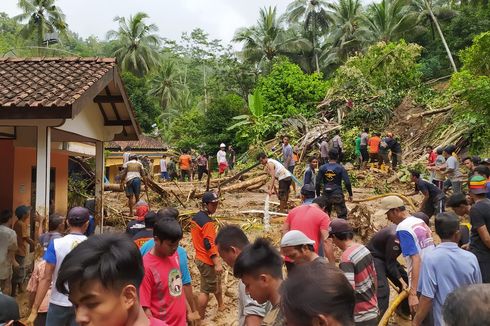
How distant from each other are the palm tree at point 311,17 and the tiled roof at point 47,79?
38361 millimetres

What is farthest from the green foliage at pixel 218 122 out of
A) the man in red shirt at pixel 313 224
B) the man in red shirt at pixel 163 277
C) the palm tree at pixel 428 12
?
the man in red shirt at pixel 163 277

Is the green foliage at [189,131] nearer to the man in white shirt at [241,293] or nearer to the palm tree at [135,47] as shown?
the palm tree at [135,47]

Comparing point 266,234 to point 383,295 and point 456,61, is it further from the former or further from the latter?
point 456,61

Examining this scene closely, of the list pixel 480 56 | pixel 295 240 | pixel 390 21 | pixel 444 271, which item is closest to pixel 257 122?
pixel 480 56

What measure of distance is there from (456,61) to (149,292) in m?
38.6

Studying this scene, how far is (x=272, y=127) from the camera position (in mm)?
25094

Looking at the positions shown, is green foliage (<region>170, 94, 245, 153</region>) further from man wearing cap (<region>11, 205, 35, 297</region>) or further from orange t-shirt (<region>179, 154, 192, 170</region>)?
man wearing cap (<region>11, 205, 35, 297</region>)

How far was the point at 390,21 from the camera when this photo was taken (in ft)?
124

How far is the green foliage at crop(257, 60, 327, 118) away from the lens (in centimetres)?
2816

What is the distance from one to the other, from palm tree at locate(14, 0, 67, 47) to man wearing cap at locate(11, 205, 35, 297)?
33404 mm

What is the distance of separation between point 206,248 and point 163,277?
8.24ft

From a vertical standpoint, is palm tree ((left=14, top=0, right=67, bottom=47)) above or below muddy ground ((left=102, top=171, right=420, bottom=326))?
above

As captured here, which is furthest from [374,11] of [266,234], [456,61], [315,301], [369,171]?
[315,301]

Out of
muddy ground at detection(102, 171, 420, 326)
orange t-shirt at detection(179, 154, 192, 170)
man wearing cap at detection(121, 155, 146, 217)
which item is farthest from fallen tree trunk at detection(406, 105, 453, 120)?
man wearing cap at detection(121, 155, 146, 217)
